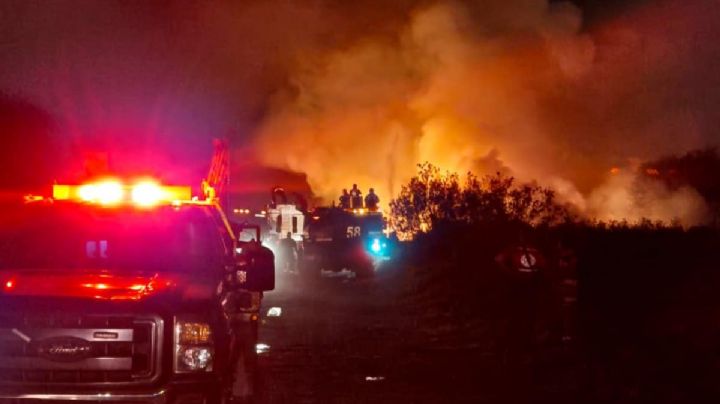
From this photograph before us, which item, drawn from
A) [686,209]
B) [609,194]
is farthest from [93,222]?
[609,194]

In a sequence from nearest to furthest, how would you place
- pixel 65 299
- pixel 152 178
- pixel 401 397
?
pixel 65 299, pixel 152 178, pixel 401 397

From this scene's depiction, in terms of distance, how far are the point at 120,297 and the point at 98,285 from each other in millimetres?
308

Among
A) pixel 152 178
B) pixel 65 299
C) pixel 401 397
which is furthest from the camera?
pixel 401 397

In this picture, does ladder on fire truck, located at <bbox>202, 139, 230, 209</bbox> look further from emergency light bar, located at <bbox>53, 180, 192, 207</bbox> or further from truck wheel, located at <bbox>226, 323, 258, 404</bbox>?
emergency light bar, located at <bbox>53, 180, 192, 207</bbox>

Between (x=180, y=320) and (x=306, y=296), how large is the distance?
66.7 feet

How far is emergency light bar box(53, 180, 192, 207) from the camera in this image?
8164mm

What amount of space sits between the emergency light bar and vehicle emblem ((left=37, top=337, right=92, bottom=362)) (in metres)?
1.93

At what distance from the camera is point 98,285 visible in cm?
670

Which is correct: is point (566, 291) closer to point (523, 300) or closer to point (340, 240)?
point (523, 300)

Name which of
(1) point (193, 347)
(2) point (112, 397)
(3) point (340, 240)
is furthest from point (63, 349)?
(3) point (340, 240)

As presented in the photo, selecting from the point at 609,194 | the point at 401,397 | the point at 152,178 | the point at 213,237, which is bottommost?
the point at 401,397

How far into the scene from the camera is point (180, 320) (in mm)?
6477

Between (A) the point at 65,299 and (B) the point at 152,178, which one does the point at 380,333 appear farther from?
(A) the point at 65,299

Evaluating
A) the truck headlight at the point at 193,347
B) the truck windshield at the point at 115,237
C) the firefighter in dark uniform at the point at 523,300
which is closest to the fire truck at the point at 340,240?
the firefighter in dark uniform at the point at 523,300
